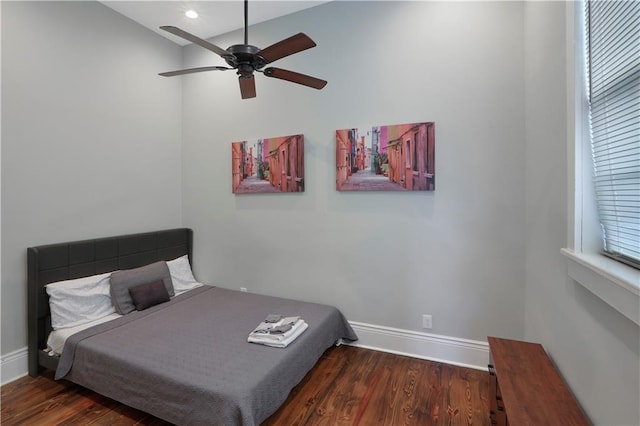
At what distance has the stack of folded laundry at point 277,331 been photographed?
215 centimetres

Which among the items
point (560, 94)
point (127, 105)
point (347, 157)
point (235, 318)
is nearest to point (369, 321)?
point (235, 318)

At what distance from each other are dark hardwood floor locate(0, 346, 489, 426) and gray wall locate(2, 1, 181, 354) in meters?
0.64

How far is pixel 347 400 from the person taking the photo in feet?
6.93

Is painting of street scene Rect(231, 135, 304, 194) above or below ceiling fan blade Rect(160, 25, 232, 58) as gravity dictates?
below

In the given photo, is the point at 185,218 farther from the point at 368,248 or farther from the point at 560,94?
the point at 560,94

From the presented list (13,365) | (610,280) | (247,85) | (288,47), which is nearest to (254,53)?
(288,47)

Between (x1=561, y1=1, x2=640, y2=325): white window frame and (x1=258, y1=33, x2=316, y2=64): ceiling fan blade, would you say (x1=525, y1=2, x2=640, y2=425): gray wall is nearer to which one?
(x1=561, y1=1, x2=640, y2=325): white window frame

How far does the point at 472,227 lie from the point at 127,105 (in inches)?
147

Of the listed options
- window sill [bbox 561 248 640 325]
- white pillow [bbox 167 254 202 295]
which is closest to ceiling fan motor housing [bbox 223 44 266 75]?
window sill [bbox 561 248 640 325]

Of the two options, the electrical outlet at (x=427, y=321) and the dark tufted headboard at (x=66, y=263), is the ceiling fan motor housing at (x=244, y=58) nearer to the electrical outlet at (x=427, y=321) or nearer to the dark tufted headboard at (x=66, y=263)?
the dark tufted headboard at (x=66, y=263)

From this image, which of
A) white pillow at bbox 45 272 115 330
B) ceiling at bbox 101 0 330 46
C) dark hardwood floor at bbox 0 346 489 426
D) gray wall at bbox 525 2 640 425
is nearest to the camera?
gray wall at bbox 525 2 640 425

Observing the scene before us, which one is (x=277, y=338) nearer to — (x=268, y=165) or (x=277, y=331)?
(x=277, y=331)

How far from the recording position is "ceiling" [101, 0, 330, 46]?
2957 mm

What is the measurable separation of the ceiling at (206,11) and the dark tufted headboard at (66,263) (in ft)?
7.80
